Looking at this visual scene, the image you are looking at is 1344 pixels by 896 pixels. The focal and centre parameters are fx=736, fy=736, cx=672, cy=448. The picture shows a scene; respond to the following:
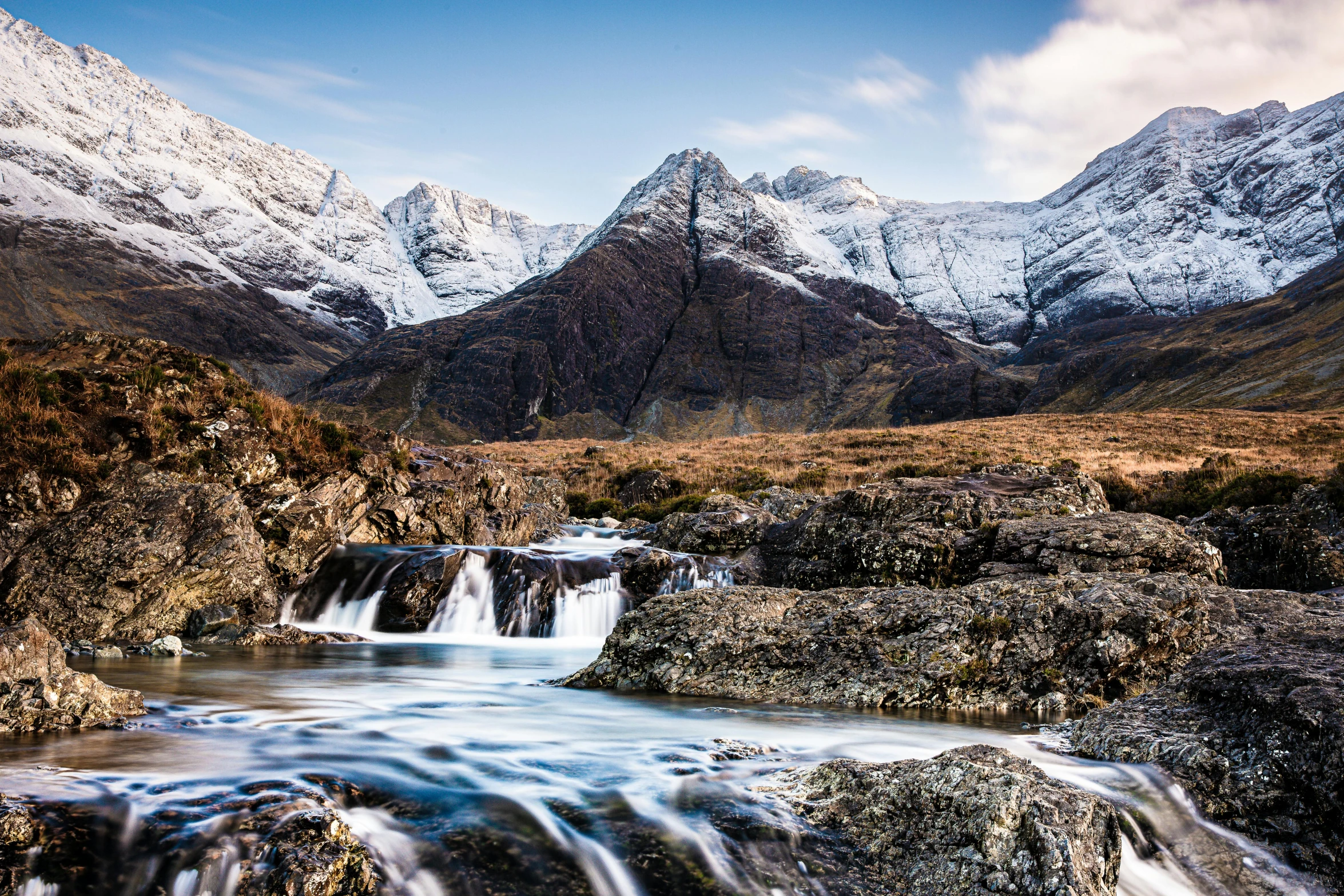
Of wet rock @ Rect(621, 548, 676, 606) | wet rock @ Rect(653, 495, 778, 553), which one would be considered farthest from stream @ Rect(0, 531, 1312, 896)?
wet rock @ Rect(653, 495, 778, 553)

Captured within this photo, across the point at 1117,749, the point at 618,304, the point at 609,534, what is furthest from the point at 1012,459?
the point at 618,304

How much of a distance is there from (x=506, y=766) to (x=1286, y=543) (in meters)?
17.1

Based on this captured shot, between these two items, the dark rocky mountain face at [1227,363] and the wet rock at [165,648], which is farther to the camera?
the dark rocky mountain face at [1227,363]

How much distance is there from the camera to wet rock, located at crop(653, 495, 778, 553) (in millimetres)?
19719

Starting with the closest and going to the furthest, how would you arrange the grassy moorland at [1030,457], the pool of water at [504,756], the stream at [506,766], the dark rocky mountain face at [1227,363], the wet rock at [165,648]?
the stream at [506,766] → the pool of water at [504,756] → the wet rock at [165,648] → the grassy moorland at [1030,457] → the dark rocky mountain face at [1227,363]

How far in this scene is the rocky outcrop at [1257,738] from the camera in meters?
4.59

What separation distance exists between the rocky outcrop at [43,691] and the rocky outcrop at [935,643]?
519 centimetres

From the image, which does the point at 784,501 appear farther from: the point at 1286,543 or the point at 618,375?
the point at 618,375

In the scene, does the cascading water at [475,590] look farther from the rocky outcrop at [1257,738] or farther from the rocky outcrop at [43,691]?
the rocky outcrop at [1257,738]

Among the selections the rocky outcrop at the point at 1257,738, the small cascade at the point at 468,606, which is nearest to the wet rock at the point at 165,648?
the small cascade at the point at 468,606

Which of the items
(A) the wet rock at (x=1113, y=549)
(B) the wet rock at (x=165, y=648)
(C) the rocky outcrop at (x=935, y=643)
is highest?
(A) the wet rock at (x=1113, y=549)

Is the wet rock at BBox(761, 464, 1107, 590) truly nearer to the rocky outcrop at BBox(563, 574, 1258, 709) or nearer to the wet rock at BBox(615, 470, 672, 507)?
the rocky outcrop at BBox(563, 574, 1258, 709)

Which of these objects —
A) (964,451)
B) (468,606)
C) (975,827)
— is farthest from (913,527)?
(964,451)

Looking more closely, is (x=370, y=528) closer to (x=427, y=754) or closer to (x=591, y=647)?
(x=591, y=647)
